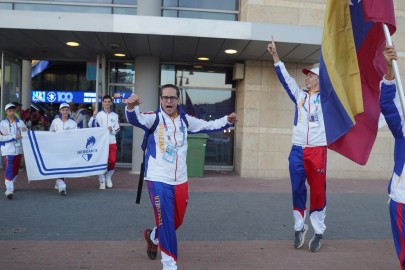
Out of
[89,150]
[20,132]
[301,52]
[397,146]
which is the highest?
[301,52]

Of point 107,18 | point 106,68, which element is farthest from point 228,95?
point 107,18

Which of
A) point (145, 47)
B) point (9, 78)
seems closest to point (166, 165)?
point (145, 47)

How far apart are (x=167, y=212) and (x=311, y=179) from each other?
84.8 inches

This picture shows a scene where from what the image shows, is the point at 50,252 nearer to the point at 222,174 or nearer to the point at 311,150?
the point at 311,150

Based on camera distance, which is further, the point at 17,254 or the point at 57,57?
the point at 57,57

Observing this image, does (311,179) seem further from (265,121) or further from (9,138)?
(265,121)

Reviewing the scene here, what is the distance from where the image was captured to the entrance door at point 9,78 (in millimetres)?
12766

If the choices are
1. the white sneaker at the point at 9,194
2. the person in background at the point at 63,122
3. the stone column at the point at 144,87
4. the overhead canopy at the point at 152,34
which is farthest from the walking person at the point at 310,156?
the stone column at the point at 144,87

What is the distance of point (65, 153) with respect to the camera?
946 centimetres

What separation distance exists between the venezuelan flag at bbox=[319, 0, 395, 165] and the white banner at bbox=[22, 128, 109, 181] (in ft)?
22.0

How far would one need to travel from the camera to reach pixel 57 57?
13719mm

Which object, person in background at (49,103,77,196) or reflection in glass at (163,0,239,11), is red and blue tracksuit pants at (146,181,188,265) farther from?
reflection in glass at (163,0,239,11)

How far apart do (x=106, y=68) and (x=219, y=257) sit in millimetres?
9243

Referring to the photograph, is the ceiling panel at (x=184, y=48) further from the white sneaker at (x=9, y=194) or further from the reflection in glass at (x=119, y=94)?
the white sneaker at (x=9, y=194)
